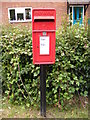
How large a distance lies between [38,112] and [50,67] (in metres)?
1.07

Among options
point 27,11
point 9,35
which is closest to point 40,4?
point 27,11

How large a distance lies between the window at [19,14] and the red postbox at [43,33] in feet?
29.3

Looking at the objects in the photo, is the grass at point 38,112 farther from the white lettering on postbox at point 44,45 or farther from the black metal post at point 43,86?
the white lettering on postbox at point 44,45

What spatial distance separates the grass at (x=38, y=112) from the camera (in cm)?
282

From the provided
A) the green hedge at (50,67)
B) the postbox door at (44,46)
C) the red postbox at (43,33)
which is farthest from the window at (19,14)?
the postbox door at (44,46)

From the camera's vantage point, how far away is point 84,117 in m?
2.81

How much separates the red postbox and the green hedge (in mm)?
527

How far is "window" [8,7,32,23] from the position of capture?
35.5 ft

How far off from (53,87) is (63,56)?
2.63ft

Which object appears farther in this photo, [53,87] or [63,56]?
[53,87]

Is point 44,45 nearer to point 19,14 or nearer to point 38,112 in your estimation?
point 38,112

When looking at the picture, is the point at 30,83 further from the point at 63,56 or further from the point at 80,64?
the point at 80,64

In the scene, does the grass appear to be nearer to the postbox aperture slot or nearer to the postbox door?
the postbox door

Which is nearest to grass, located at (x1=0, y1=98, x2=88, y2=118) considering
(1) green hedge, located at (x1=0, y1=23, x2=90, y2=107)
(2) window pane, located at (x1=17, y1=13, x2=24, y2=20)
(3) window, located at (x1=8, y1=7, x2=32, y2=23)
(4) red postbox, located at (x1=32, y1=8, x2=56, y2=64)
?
(1) green hedge, located at (x1=0, y1=23, x2=90, y2=107)
